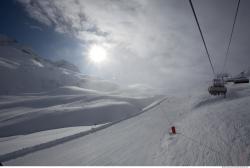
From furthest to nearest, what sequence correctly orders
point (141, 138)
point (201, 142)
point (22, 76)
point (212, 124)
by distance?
point (22, 76) → point (141, 138) → point (212, 124) → point (201, 142)

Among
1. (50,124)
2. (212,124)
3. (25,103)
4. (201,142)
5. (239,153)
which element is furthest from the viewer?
(25,103)

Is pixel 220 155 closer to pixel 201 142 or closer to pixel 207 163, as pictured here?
pixel 207 163

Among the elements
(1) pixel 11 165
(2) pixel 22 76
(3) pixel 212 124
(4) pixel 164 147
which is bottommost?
(1) pixel 11 165

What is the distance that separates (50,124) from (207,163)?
36209mm

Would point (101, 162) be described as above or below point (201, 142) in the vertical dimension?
below

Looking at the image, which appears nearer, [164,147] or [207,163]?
[207,163]

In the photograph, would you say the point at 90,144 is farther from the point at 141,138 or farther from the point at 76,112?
the point at 76,112

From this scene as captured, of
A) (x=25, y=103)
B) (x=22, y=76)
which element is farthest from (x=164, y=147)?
(x=22, y=76)

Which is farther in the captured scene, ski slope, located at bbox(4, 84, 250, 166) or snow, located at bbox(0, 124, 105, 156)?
snow, located at bbox(0, 124, 105, 156)

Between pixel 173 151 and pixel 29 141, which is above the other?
pixel 29 141

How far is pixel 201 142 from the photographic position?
34.8 feet

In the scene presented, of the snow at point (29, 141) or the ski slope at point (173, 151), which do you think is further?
the snow at point (29, 141)

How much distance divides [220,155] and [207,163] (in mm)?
1089

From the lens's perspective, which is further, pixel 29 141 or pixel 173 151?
pixel 29 141
